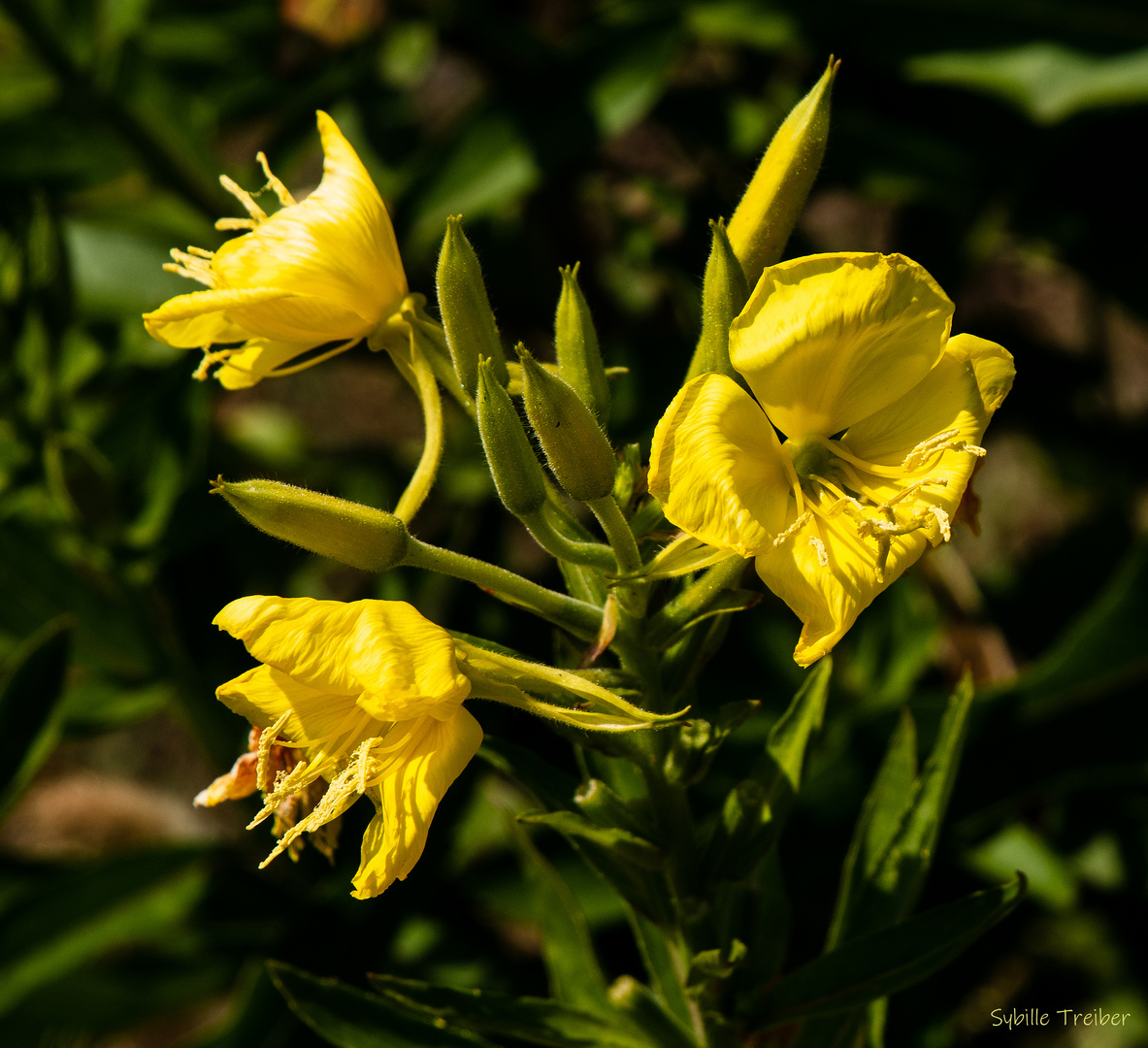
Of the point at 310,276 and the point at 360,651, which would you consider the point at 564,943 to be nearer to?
the point at 360,651

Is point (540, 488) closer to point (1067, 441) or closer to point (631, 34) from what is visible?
point (631, 34)

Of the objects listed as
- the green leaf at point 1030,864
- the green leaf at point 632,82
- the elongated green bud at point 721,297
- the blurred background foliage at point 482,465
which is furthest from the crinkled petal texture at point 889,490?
the green leaf at point 632,82

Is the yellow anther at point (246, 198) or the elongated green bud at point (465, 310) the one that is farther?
the yellow anther at point (246, 198)

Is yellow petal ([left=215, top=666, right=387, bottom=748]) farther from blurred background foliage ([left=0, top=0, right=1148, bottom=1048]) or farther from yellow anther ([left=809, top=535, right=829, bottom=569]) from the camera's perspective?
blurred background foliage ([left=0, top=0, right=1148, bottom=1048])

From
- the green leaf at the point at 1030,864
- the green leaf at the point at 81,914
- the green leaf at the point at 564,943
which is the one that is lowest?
the green leaf at the point at 1030,864

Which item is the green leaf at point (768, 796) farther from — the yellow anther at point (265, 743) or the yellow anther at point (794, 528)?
the yellow anther at point (265, 743)

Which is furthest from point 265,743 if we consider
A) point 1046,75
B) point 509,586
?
point 1046,75

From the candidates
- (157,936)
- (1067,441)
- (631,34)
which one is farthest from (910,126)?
(157,936)
